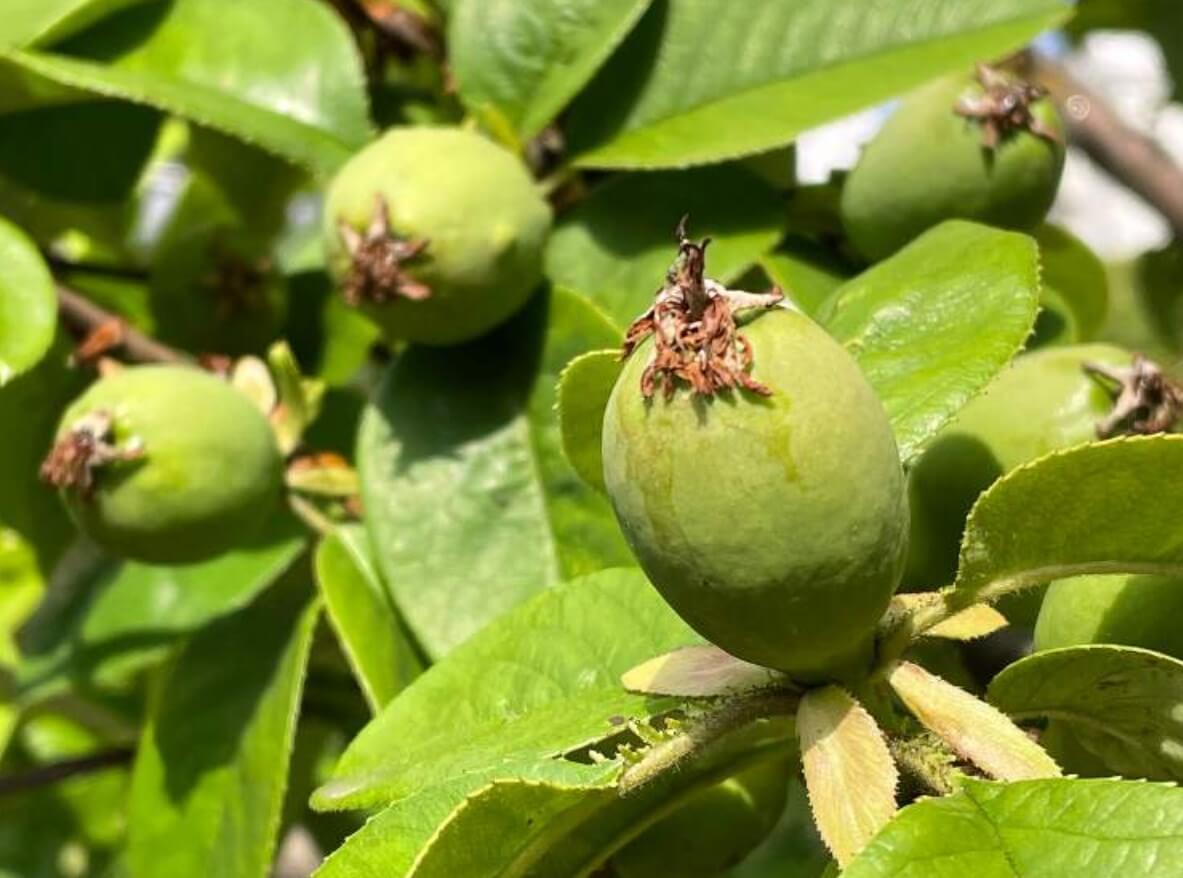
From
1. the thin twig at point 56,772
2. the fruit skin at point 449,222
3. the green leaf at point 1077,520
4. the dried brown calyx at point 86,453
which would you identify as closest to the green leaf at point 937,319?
the green leaf at point 1077,520

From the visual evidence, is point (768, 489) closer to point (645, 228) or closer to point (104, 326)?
point (645, 228)

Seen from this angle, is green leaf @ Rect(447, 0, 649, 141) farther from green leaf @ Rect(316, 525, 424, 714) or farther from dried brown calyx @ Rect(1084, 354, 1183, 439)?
dried brown calyx @ Rect(1084, 354, 1183, 439)

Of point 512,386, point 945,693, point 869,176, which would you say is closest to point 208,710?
point 512,386

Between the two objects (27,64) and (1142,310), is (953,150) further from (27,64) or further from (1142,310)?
(1142,310)

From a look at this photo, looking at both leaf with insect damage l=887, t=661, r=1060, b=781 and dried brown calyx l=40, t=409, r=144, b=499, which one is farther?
dried brown calyx l=40, t=409, r=144, b=499

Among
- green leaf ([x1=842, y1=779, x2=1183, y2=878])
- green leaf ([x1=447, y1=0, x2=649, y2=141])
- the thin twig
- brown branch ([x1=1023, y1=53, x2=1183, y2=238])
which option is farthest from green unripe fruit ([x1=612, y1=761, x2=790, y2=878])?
brown branch ([x1=1023, y1=53, x2=1183, y2=238])

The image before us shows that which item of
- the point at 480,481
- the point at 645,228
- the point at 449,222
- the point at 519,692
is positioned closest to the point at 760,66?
the point at 645,228

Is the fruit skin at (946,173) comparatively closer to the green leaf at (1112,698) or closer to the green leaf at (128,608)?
the green leaf at (1112,698)
